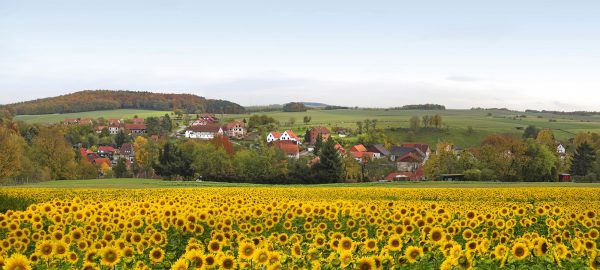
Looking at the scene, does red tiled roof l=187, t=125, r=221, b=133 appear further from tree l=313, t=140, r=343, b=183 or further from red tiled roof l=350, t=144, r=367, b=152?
tree l=313, t=140, r=343, b=183

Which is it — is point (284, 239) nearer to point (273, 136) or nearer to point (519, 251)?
point (519, 251)

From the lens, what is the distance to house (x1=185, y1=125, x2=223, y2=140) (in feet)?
544

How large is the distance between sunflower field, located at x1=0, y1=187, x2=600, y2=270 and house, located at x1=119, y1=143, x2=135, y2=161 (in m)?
130

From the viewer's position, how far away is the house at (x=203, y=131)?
544 ft

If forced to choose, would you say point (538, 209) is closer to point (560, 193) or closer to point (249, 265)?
point (249, 265)

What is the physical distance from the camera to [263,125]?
6757 inches

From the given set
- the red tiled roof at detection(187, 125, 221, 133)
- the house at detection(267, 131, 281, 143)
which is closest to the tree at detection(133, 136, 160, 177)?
the house at detection(267, 131, 281, 143)

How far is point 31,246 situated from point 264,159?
222 ft

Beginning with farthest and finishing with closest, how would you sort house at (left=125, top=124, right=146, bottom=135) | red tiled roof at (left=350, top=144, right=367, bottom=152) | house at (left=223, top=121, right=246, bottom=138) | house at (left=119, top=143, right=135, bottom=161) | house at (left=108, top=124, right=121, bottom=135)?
house at (left=108, top=124, right=121, bottom=135) < house at (left=125, top=124, right=146, bottom=135) < house at (left=223, top=121, right=246, bottom=138) < house at (left=119, top=143, right=135, bottom=161) < red tiled roof at (left=350, top=144, right=367, bottom=152)

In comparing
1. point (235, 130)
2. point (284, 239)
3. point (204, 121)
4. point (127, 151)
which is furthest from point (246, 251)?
point (204, 121)

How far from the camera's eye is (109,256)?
Answer: 25.5ft

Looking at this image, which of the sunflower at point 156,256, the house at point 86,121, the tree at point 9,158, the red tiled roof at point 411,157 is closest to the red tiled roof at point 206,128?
the house at point 86,121

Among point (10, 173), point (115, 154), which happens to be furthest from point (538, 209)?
point (115, 154)

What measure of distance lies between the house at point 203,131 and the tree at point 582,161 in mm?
98316
